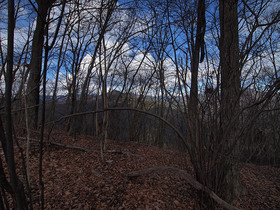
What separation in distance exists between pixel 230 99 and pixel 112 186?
253 cm

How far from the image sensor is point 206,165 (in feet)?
8.16

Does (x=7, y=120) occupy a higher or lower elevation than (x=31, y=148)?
higher

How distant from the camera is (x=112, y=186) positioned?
3131 mm

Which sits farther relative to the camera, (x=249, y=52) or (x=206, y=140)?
(x=206, y=140)

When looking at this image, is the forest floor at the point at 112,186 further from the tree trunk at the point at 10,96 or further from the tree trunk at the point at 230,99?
the tree trunk at the point at 10,96

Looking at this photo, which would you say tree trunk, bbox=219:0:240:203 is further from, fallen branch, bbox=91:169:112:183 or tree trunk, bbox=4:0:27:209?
tree trunk, bbox=4:0:27:209

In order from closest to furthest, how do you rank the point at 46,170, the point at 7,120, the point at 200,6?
1. the point at 7,120
2. the point at 200,6
3. the point at 46,170

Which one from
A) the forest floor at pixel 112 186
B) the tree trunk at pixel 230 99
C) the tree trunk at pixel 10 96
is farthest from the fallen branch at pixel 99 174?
the tree trunk at pixel 10 96

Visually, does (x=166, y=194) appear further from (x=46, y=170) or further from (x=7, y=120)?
(x=7, y=120)

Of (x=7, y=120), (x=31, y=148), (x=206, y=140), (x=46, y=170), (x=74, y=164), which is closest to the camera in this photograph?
(x=7, y=120)

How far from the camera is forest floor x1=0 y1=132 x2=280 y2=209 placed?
2691mm

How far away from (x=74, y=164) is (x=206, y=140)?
2907 millimetres

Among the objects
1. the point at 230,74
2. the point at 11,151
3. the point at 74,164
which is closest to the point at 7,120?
the point at 11,151

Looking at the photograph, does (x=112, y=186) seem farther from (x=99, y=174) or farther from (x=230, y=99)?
(x=230, y=99)
